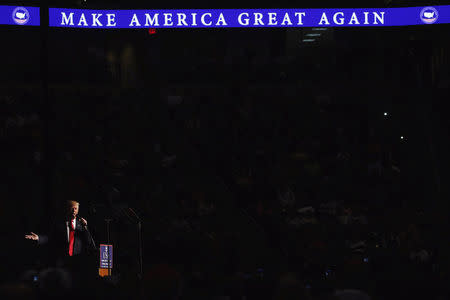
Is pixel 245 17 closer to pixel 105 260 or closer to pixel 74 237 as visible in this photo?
pixel 74 237

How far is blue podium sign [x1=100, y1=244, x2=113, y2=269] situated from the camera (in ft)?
33.9

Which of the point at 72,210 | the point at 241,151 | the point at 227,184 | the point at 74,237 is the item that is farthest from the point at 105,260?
the point at 241,151

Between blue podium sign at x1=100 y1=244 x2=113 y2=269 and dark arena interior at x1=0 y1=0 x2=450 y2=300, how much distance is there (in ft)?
0.56

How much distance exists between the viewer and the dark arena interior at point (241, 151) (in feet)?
44.6

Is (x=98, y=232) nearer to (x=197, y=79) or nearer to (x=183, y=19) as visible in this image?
(x=183, y=19)

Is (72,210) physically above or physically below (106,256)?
above

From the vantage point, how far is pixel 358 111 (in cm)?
2086

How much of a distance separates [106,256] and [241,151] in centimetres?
866

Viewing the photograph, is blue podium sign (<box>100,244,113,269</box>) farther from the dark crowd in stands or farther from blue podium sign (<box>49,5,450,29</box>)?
blue podium sign (<box>49,5,450,29</box>)

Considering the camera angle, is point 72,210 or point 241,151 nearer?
point 72,210

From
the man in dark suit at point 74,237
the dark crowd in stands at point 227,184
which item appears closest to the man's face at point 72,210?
the man in dark suit at point 74,237

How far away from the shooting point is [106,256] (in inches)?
410

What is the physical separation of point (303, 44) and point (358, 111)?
3.13 meters

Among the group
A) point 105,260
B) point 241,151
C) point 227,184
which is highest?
point 241,151
